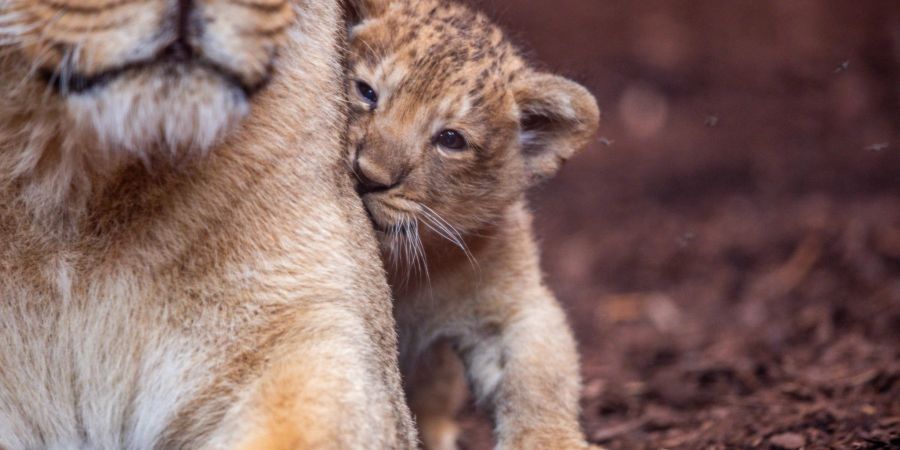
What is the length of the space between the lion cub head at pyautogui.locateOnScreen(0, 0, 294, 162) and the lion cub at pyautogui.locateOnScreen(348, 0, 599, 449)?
1.16 metres

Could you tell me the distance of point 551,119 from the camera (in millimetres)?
4957

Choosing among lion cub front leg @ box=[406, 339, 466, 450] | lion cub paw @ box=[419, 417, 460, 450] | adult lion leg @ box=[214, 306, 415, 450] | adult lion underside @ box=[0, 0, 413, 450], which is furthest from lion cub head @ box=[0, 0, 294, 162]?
lion cub paw @ box=[419, 417, 460, 450]

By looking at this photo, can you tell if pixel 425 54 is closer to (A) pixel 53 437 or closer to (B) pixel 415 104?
(B) pixel 415 104

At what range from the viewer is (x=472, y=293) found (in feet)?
16.4

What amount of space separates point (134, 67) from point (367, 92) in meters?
1.64

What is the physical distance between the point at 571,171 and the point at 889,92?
268 cm

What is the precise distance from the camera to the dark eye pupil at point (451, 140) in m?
4.54

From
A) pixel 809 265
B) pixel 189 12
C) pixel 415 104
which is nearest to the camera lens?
pixel 189 12

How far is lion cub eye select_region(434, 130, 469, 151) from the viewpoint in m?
4.53

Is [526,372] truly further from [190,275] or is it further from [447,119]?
[190,275]

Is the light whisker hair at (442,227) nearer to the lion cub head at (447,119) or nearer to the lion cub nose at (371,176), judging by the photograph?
the lion cub head at (447,119)

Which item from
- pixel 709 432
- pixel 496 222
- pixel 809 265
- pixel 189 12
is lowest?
pixel 809 265

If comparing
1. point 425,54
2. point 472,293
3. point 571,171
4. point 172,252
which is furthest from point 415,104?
point 571,171

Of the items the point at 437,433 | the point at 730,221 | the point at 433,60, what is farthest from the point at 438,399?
the point at 730,221
